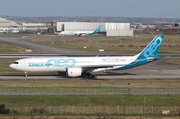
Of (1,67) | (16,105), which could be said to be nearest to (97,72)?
(1,67)

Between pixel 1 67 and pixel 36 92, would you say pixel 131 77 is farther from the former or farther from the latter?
pixel 1 67

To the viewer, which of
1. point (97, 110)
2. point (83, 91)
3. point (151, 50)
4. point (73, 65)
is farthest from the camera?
point (151, 50)

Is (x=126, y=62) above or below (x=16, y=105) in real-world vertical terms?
above

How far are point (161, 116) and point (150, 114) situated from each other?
5.98ft

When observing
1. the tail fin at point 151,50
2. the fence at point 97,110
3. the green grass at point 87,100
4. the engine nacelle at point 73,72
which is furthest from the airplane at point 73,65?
the fence at point 97,110

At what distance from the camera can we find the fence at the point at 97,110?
50.5 metres

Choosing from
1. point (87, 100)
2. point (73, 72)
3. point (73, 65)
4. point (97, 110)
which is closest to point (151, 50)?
point (73, 65)

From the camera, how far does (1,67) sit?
280ft

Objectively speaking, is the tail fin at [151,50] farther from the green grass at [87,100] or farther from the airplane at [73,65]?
the green grass at [87,100]

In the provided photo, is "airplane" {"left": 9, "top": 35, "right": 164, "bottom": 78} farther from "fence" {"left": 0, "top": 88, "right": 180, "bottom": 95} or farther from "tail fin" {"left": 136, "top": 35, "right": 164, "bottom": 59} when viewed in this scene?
"fence" {"left": 0, "top": 88, "right": 180, "bottom": 95}

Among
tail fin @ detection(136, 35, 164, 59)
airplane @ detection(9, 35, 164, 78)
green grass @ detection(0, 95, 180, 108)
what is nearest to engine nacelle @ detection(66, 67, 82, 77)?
airplane @ detection(9, 35, 164, 78)

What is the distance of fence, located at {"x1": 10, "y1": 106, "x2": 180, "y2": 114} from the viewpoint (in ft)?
166

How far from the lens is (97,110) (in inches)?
2037

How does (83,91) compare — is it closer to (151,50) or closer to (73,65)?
(73,65)
